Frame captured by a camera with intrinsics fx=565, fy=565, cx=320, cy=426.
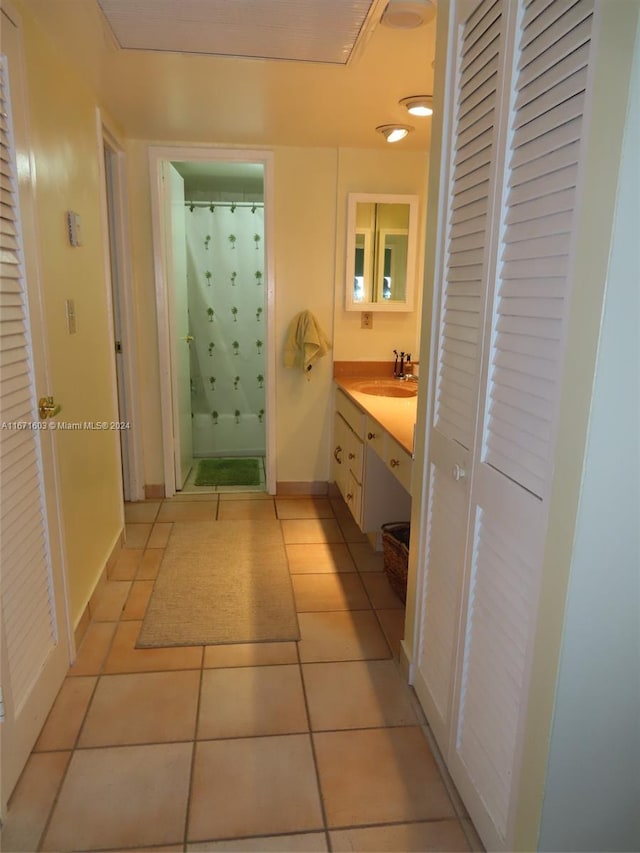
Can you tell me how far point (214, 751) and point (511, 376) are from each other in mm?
1415

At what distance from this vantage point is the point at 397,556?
2600mm

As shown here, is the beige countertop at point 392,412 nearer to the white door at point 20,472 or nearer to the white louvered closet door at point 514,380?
the white louvered closet door at point 514,380

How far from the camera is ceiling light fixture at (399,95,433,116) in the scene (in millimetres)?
2490

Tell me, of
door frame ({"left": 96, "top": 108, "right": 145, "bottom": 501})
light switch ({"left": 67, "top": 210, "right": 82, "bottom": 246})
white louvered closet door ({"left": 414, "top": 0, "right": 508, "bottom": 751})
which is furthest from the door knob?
door frame ({"left": 96, "top": 108, "right": 145, "bottom": 501})

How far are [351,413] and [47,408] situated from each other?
181cm

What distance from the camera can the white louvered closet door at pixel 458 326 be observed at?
1354 millimetres

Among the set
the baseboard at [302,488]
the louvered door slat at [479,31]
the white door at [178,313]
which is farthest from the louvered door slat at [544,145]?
the baseboard at [302,488]

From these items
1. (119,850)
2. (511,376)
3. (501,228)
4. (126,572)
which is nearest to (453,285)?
(501,228)

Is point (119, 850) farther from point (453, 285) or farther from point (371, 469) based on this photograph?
point (371, 469)

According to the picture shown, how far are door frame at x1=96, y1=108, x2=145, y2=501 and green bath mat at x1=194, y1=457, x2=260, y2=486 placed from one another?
55 centimetres

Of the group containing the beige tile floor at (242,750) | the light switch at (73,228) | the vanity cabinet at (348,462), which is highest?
the light switch at (73,228)

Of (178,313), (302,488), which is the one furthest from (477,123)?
(302,488)

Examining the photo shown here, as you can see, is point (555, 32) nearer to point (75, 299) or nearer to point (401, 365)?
point (75, 299)

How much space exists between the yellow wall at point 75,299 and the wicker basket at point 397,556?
1.34 meters
